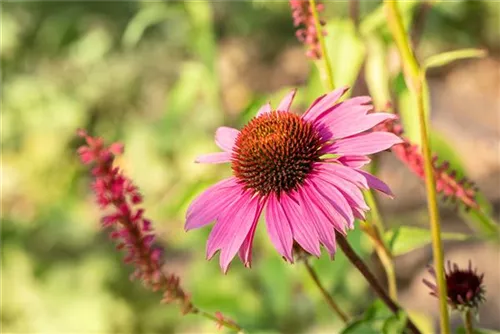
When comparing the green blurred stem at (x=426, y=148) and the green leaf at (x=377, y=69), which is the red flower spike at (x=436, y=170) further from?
the green leaf at (x=377, y=69)

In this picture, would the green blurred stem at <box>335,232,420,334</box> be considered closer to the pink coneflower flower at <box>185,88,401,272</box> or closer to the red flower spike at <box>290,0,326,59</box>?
the pink coneflower flower at <box>185,88,401,272</box>

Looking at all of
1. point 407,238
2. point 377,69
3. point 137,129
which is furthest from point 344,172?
point 137,129

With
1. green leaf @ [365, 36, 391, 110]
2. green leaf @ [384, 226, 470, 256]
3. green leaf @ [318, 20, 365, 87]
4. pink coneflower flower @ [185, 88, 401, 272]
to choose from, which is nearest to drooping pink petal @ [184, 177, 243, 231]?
pink coneflower flower @ [185, 88, 401, 272]

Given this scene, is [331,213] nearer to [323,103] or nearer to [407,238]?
[323,103]

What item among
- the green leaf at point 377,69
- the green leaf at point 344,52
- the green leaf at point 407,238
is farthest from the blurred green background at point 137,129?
the green leaf at point 407,238

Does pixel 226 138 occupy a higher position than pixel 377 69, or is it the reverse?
pixel 377 69

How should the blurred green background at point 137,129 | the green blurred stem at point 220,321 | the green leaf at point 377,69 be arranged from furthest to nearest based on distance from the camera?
the blurred green background at point 137,129, the green leaf at point 377,69, the green blurred stem at point 220,321
